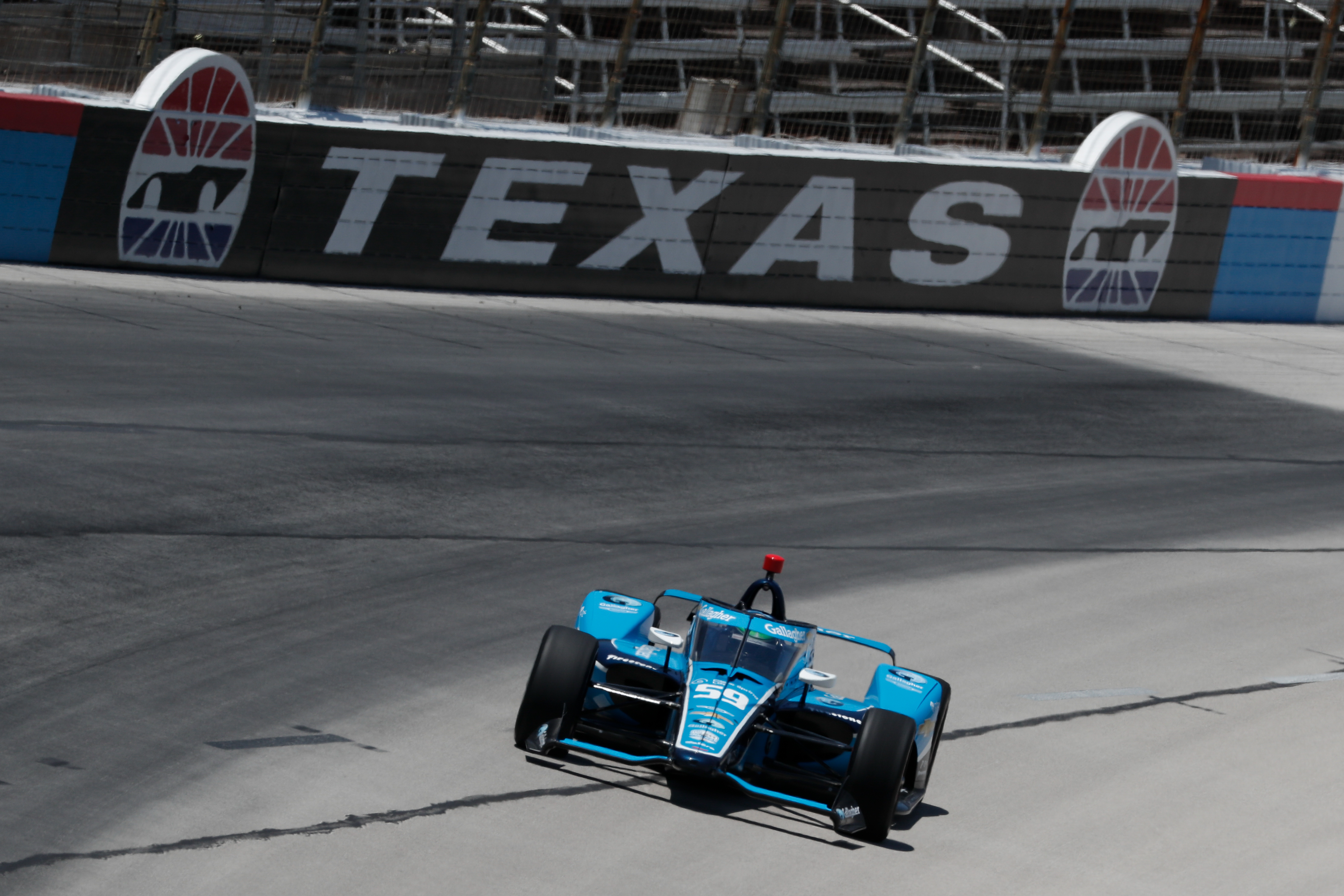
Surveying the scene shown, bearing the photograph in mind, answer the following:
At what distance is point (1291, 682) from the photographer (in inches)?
305

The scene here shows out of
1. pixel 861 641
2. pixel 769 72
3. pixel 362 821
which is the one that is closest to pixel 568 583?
pixel 861 641

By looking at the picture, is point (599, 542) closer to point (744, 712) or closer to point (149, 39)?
point (744, 712)

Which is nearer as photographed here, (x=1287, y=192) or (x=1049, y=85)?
(x=1049, y=85)

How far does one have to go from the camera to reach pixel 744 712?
572 centimetres

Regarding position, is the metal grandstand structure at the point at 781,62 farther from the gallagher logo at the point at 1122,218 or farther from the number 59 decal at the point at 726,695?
the number 59 decal at the point at 726,695

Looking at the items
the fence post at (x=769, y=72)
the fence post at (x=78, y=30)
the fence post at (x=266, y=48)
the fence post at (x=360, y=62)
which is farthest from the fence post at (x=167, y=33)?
the fence post at (x=769, y=72)

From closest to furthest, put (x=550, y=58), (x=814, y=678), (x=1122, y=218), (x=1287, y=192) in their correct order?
(x=814, y=678) < (x=550, y=58) < (x=1122, y=218) < (x=1287, y=192)

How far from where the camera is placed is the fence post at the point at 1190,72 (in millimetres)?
19875

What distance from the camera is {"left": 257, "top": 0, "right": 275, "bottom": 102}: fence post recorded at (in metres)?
15.8

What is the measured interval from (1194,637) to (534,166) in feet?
32.2

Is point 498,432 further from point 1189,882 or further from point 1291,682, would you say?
point 1189,882

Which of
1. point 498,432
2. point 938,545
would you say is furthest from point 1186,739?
point 498,432

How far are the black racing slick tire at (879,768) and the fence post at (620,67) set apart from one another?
12.8 meters

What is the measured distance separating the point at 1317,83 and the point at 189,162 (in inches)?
561
